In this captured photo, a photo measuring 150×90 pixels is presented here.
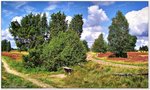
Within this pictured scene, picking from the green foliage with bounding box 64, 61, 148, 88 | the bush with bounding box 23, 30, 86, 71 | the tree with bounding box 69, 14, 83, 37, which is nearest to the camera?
the green foliage with bounding box 64, 61, 148, 88

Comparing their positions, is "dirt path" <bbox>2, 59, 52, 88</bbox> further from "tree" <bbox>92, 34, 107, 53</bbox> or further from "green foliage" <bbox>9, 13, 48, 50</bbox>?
"tree" <bbox>92, 34, 107, 53</bbox>

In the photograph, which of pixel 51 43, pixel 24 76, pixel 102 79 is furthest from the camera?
pixel 51 43

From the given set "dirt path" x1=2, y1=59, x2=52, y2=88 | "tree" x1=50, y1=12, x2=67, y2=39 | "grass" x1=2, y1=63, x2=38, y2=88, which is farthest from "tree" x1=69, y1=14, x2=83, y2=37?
"grass" x1=2, y1=63, x2=38, y2=88

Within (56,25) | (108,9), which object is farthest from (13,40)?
(108,9)

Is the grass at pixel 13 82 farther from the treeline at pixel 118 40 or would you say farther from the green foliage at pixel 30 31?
the treeline at pixel 118 40

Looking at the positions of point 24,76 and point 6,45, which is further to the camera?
point 24,76

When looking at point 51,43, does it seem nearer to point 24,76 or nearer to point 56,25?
point 56,25

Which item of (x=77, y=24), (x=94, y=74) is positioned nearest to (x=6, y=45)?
(x=77, y=24)
